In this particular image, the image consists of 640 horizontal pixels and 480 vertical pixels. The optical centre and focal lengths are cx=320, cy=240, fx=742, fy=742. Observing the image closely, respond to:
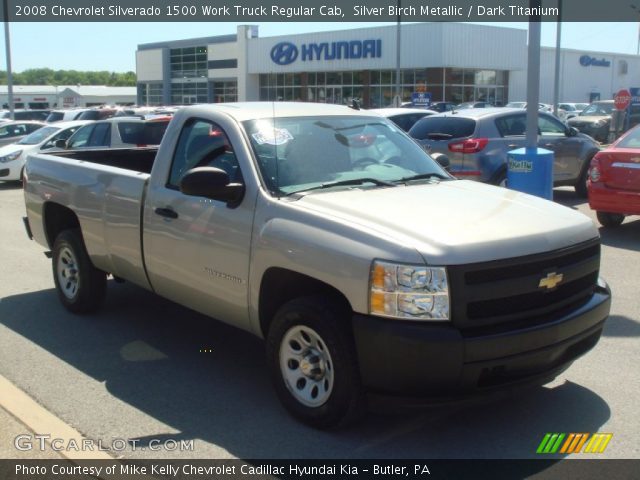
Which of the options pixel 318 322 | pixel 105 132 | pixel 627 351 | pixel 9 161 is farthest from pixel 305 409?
pixel 9 161

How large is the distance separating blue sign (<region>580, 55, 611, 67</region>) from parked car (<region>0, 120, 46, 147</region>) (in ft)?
162

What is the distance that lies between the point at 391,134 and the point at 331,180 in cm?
100

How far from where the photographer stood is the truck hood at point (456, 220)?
12.8ft

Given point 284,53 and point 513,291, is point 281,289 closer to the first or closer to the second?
point 513,291

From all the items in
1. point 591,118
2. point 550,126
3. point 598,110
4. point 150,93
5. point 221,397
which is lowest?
point 221,397

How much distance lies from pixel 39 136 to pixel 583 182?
14.0 m

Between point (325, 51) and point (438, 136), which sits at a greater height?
point (325, 51)

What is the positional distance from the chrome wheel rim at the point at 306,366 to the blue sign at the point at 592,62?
2440 inches

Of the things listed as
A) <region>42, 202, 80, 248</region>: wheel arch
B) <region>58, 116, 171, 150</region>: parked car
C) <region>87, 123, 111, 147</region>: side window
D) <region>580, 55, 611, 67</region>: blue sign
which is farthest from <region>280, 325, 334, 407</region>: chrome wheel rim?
<region>580, 55, 611, 67</region>: blue sign

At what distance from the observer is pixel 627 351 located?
562 cm

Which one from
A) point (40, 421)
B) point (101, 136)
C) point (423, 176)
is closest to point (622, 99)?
point (101, 136)

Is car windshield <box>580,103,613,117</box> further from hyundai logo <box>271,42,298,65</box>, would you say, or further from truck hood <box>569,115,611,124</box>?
hyundai logo <box>271,42,298,65</box>

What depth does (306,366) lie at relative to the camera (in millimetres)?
4328

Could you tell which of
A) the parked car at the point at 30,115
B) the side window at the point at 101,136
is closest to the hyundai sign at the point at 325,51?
the parked car at the point at 30,115
